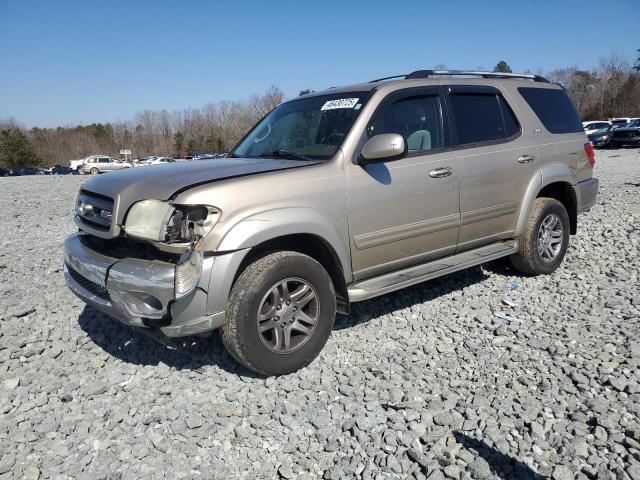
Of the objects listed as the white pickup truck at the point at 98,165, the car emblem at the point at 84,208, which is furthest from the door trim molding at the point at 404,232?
the white pickup truck at the point at 98,165

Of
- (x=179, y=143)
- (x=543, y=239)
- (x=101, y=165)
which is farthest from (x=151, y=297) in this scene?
(x=179, y=143)

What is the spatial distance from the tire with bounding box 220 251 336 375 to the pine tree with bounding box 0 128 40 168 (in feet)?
228

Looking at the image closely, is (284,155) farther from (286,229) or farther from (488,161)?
(488,161)

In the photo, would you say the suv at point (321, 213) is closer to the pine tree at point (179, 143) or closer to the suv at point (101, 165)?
the suv at point (101, 165)

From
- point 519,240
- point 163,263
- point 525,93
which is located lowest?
point 519,240

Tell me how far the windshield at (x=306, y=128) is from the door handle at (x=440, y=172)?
0.80 meters

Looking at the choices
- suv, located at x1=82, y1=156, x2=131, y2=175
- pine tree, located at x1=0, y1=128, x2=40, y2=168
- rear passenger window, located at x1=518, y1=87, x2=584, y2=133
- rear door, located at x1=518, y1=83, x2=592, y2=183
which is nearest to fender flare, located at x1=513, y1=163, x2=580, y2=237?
rear door, located at x1=518, y1=83, x2=592, y2=183

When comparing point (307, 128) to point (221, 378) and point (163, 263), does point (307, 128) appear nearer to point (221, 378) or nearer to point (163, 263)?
point (163, 263)

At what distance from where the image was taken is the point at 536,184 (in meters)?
4.89

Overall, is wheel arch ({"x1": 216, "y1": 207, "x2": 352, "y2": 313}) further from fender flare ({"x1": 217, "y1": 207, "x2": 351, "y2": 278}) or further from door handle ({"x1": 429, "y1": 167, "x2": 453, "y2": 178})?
door handle ({"x1": 429, "y1": 167, "x2": 453, "y2": 178})

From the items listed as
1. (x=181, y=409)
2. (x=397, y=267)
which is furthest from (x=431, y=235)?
(x=181, y=409)

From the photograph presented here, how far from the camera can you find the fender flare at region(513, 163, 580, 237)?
191 inches

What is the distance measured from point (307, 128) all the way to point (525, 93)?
2.56m

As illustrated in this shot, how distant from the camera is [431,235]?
13.5 ft
